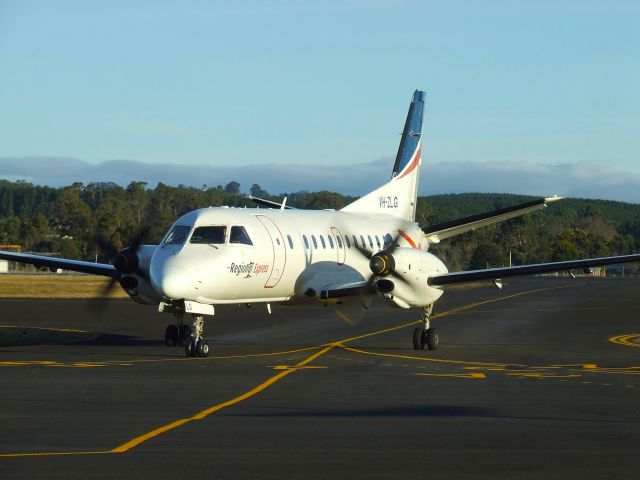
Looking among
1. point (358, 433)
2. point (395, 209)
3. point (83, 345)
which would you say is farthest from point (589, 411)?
point (395, 209)

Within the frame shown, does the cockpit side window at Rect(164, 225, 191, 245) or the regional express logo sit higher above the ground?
the cockpit side window at Rect(164, 225, 191, 245)

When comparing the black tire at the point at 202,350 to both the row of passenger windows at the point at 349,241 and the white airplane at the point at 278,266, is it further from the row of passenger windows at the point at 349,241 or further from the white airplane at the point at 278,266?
the row of passenger windows at the point at 349,241

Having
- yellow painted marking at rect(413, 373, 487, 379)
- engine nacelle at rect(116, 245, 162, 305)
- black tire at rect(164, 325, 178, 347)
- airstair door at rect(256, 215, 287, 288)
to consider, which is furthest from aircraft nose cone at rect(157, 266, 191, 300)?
yellow painted marking at rect(413, 373, 487, 379)

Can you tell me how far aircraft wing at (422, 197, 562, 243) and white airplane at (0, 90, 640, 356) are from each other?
0.13ft

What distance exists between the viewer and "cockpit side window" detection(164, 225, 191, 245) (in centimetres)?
2339

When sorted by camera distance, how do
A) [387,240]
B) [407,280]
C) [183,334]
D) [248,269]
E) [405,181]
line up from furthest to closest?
1. [405,181]
2. [387,240]
3. [183,334]
4. [407,280]
5. [248,269]

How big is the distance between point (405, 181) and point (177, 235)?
11767 millimetres

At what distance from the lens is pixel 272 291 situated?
83.1ft

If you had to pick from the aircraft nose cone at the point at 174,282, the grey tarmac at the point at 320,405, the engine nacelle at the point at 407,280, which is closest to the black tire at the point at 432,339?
the grey tarmac at the point at 320,405

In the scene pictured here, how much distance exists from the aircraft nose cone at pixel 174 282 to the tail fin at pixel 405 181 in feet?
35.2

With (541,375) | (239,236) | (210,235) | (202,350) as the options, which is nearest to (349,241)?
(239,236)

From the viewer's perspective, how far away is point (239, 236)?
24.2 m

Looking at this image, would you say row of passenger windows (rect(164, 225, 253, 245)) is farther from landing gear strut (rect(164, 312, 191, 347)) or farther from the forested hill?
the forested hill

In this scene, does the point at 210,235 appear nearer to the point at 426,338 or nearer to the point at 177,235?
the point at 177,235
